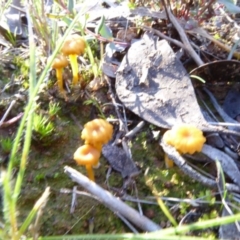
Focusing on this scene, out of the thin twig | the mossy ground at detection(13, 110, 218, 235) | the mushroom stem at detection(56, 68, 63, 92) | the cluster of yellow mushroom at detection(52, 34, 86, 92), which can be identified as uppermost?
the cluster of yellow mushroom at detection(52, 34, 86, 92)

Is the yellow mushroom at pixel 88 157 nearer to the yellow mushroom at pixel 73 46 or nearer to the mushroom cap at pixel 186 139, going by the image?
the mushroom cap at pixel 186 139

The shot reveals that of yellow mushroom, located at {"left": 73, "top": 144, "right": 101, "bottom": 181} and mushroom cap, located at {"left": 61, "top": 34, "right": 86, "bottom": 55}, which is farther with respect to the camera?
mushroom cap, located at {"left": 61, "top": 34, "right": 86, "bottom": 55}

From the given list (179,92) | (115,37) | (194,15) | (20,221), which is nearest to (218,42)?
(194,15)

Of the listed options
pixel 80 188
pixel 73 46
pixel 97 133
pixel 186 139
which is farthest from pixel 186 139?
pixel 73 46

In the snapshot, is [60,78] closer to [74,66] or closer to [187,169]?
[74,66]

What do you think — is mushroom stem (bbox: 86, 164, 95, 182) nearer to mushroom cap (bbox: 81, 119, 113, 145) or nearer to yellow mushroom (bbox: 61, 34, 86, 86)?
mushroom cap (bbox: 81, 119, 113, 145)

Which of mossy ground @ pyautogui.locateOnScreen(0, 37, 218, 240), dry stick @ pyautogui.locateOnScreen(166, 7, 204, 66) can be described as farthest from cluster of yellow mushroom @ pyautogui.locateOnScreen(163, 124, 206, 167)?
dry stick @ pyautogui.locateOnScreen(166, 7, 204, 66)
